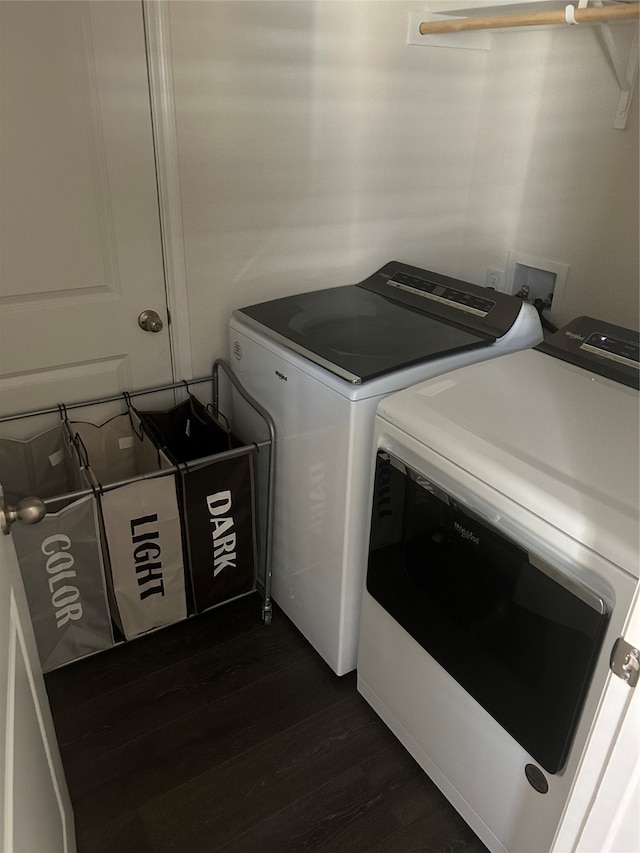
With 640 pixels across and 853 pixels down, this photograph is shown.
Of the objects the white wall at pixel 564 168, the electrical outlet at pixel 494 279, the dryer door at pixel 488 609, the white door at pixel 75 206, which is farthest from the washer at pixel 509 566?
the white door at pixel 75 206

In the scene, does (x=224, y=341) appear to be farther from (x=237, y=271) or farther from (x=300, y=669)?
(x=300, y=669)

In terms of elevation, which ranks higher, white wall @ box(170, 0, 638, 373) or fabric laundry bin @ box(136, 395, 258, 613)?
white wall @ box(170, 0, 638, 373)

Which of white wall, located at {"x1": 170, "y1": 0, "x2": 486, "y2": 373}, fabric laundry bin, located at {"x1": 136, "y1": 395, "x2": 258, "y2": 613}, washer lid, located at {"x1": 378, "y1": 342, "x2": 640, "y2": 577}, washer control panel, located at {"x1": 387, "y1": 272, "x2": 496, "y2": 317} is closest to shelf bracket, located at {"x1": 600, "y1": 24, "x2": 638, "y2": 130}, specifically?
white wall, located at {"x1": 170, "y1": 0, "x2": 486, "y2": 373}

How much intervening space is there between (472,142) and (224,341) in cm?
102

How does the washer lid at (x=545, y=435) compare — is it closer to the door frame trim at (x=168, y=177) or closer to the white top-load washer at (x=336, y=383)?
the white top-load washer at (x=336, y=383)

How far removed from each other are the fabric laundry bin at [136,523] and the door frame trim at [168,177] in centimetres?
25

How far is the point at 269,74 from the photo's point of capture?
1.65 m

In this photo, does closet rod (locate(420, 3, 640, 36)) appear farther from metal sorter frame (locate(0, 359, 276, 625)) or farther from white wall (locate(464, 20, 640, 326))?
metal sorter frame (locate(0, 359, 276, 625))

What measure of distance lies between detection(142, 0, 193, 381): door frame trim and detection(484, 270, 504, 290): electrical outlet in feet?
3.31

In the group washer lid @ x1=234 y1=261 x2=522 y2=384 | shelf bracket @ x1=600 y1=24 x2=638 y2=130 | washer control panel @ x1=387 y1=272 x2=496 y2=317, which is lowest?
washer lid @ x1=234 y1=261 x2=522 y2=384

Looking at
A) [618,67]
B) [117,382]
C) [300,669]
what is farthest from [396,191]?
[300,669]

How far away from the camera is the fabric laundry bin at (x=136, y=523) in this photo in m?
1.54

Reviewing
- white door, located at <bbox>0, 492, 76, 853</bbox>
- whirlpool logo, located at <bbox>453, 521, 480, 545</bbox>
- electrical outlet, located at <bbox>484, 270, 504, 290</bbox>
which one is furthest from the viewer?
electrical outlet, located at <bbox>484, 270, 504, 290</bbox>

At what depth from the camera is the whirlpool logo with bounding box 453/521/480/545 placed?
3.72ft
